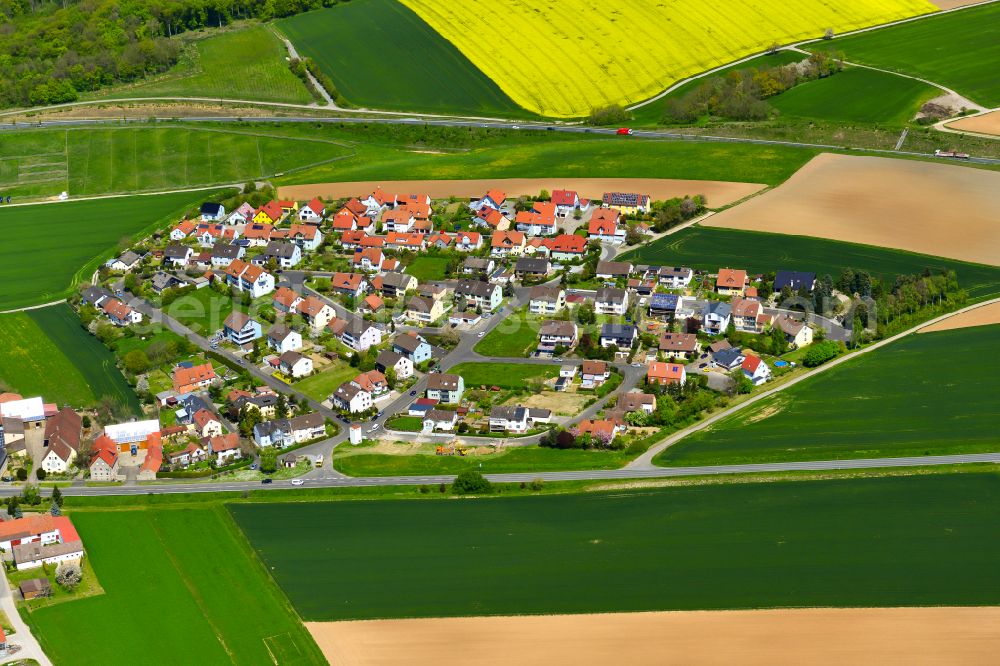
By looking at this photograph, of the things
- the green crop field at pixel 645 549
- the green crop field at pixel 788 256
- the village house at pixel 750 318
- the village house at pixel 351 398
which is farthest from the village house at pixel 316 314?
the village house at pixel 750 318

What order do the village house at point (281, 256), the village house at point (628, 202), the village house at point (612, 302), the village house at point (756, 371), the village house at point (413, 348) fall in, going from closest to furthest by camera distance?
the village house at point (756, 371), the village house at point (413, 348), the village house at point (612, 302), the village house at point (281, 256), the village house at point (628, 202)

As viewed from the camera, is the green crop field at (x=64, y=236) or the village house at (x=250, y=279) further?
the green crop field at (x=64, y=236)

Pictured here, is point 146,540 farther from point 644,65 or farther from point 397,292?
point 644,65

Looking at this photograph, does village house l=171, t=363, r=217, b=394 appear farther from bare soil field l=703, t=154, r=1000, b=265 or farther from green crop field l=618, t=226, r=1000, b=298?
bare soil field l=703, t=154, r=1000, b=265

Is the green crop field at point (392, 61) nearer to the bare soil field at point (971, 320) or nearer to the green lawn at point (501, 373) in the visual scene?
the green lawn at point (501, 373)

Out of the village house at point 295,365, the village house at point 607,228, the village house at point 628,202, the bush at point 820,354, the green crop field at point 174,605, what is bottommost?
the green crop field at point 174,605

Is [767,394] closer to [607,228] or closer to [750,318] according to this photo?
[750,318]
